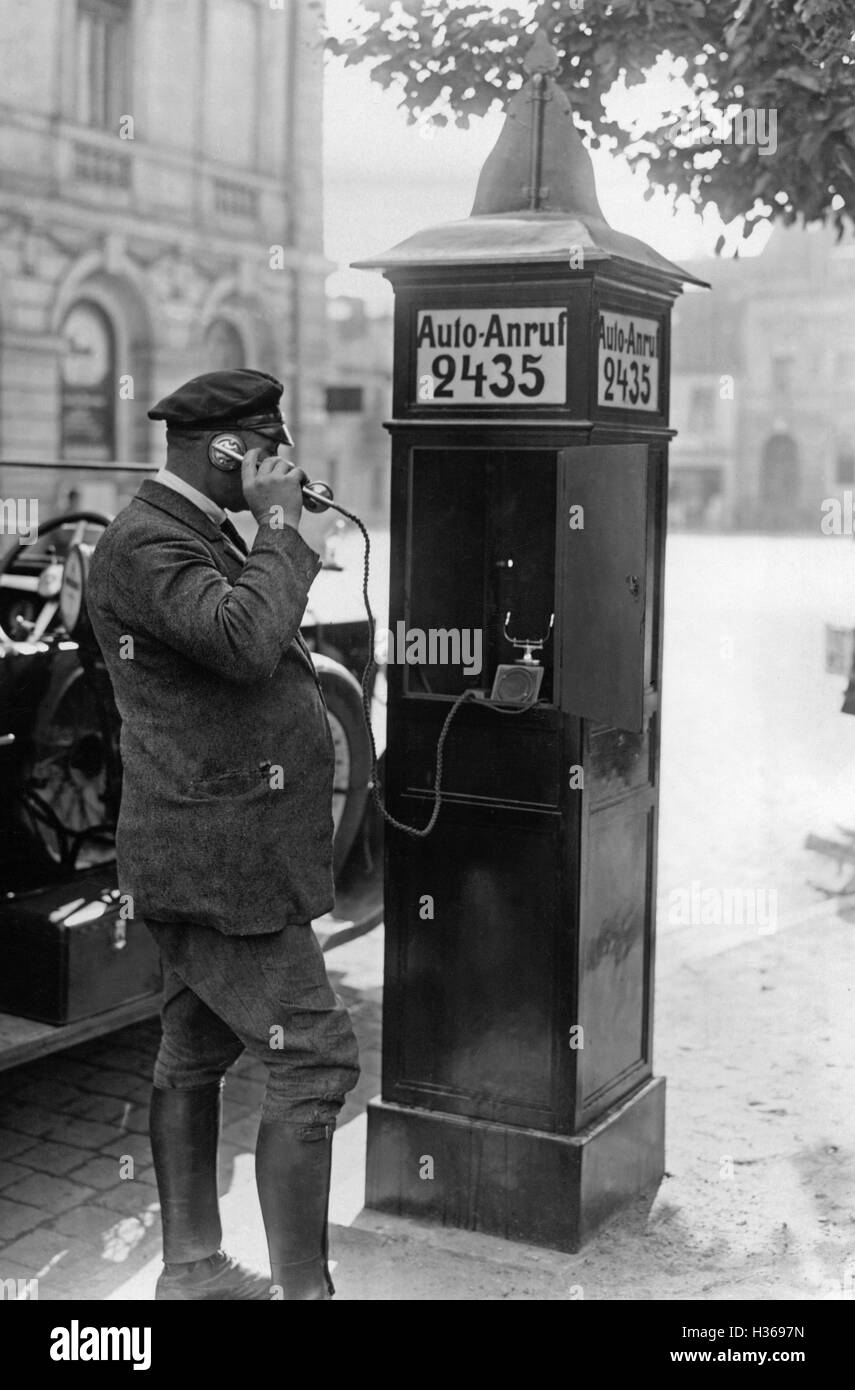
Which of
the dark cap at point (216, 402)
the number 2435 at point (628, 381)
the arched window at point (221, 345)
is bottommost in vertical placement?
the dark cap at point (216, 402)

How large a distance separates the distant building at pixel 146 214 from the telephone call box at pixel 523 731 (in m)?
16.5

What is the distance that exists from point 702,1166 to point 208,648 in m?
2.42

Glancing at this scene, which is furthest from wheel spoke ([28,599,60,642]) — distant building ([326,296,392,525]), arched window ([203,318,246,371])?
distant building ([326,296,392,525])

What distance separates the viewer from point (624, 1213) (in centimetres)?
434

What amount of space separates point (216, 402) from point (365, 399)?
65.8 metres

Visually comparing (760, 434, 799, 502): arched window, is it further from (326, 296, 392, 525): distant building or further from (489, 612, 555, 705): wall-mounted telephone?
(489, 612, 555, 705): wall-mounted telephone

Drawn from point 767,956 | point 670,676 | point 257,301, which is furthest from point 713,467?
point 767,956

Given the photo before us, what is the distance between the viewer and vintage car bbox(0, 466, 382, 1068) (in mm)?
4660

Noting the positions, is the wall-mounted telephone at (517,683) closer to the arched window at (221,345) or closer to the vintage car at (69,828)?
the vintage car at (69,828)

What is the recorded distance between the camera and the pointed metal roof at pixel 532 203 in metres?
4.02

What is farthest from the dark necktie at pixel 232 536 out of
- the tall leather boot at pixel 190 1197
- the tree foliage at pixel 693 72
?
the tree foliage at pixel 693 72

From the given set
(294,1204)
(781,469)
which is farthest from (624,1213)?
(781,469)

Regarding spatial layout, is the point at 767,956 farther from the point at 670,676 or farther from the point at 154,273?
the point at 154,273

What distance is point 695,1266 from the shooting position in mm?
4051
